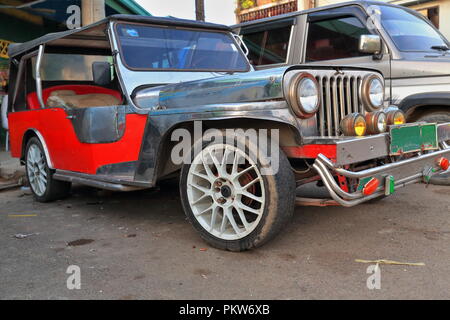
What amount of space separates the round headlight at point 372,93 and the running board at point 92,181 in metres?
1.84

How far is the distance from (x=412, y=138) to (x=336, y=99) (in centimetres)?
64

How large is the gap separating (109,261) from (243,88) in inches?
59.8

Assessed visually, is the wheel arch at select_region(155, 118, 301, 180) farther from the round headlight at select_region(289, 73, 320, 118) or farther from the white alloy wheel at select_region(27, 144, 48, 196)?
the white alloy wheel at select_region(27, 144, 48, 196)

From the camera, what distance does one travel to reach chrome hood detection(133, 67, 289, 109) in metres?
2.72

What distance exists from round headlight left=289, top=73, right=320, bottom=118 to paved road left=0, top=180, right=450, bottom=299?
993 mm

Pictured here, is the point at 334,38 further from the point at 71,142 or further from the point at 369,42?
the point at 71,142

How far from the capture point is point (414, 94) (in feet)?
14.8

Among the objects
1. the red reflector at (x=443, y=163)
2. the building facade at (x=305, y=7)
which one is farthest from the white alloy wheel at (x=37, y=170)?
the building facade at (x=305, y=7)

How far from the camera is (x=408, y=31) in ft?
16.1

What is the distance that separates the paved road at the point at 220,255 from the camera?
239 centimetres

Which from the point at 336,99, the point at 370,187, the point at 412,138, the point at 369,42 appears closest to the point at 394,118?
the point at 412,138

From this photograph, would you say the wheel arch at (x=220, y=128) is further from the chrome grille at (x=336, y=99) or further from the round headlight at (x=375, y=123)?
the round headlight at (x=375, y=123)
